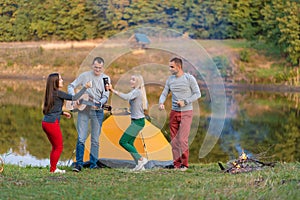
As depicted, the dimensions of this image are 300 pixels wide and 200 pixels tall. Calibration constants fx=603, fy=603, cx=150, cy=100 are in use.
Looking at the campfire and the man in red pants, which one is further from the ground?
the man in red pants

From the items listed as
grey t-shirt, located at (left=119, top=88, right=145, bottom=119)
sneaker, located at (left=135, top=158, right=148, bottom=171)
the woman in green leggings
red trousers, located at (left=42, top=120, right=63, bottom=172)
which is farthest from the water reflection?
red trousers, located at (left=42, top=120, right=63, bottom=172)

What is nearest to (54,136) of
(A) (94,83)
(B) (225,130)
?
(A) (94,83)

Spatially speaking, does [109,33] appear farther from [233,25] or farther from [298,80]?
[298,80]

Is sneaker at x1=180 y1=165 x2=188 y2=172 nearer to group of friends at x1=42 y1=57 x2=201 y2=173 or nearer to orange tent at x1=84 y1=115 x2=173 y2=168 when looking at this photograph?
group of friends at x1=42 y1=57 x2=201 y2=173

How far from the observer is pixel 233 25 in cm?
4819

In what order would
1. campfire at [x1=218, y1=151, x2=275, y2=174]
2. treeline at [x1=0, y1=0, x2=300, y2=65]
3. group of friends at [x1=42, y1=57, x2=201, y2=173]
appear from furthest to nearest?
treeline at [x1=0, y1=0, x2=300, y2=65], group of friends at [x1=42, y1=57, x2=201, y2=173], campfire at [x1=218, y1=151, x2=275, y2=174]

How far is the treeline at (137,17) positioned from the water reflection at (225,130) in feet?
46.2

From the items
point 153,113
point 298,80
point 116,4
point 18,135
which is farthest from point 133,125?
point 116,4

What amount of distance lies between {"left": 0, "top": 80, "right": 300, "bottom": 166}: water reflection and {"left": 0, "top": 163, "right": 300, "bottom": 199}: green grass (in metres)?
2.37

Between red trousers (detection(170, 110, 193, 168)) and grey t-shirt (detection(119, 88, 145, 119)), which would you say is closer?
grey t-shirt (detection(119, 88, 145, 119))

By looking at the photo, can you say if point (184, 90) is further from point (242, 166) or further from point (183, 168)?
point (242, 166)

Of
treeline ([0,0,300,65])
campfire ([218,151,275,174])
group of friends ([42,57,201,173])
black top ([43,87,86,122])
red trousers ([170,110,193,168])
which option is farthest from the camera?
treeline ([0,0,300,65])

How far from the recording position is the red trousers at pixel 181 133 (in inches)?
340

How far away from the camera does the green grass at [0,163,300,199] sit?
19.9ft
